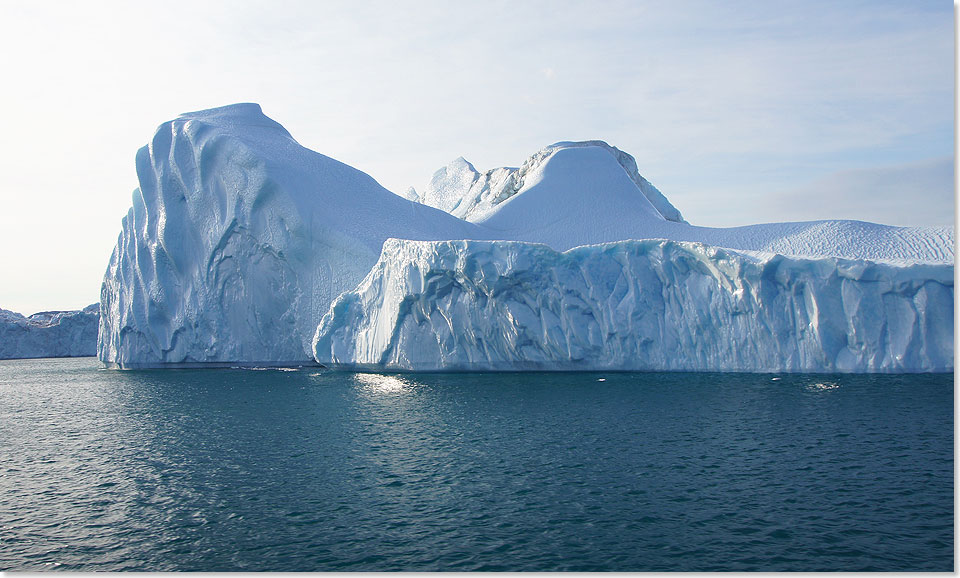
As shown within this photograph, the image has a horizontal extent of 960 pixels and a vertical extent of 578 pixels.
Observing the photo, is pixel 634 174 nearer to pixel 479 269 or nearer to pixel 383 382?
pixel 479 269

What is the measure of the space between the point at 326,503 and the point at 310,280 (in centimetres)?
2201

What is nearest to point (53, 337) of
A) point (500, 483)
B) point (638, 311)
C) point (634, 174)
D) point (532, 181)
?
point (532, 181)

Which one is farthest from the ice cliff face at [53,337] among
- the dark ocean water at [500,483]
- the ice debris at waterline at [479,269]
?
the dark ocean water at [500,483]

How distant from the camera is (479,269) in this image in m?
22.5

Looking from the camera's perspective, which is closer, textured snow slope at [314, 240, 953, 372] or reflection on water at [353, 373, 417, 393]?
textured snow slope at [314, 240, 953, 372]

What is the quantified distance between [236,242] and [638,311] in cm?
1874

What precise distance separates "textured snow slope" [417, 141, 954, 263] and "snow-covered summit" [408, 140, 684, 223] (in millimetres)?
86

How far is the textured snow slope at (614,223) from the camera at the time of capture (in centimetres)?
2473

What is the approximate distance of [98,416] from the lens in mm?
17328

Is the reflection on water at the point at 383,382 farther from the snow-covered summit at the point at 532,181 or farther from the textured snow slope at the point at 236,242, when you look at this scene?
the snow-covered summit at the point at 532,181

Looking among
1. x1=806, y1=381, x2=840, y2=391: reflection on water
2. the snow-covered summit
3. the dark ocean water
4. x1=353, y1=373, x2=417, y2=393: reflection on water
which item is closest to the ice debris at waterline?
the snow-covered summit

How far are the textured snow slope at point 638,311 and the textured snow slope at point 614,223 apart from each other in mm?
4082

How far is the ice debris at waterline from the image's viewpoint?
1984 cm

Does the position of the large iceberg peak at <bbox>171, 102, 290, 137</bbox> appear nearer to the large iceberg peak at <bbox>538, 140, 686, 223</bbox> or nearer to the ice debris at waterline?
the ice debris at waterline
